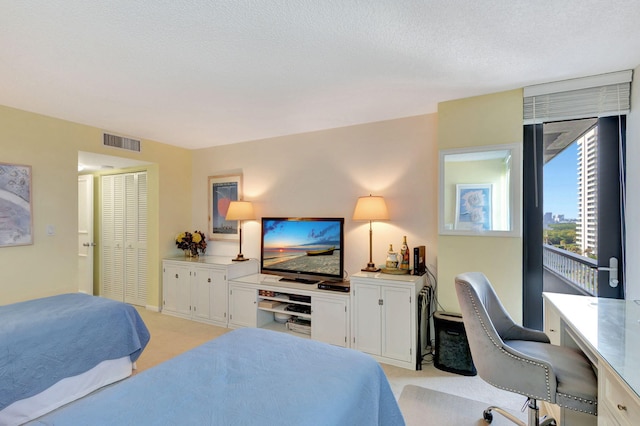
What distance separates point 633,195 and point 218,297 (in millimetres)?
4191

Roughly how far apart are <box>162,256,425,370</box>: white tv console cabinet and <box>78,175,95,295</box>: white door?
172 centimetres

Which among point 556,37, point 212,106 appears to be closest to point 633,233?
point 556,37

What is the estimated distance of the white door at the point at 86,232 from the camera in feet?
16.5

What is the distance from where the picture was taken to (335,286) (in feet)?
10.5

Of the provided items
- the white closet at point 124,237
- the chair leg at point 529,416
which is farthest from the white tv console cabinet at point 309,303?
the chair leg at point 529,416

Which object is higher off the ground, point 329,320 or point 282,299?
point 282,299

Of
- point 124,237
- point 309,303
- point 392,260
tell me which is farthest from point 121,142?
point 392,260

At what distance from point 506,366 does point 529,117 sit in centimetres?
204

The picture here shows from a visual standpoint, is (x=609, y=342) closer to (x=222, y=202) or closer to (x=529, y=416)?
(x=529, y=416)

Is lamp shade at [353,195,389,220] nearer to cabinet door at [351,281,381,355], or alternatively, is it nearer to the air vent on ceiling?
cabinet door at [351,281,381,355]

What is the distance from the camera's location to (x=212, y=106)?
9.87ft

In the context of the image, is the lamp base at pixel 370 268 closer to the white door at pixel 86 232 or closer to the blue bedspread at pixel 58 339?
the blue bedspread at pixel 58 339

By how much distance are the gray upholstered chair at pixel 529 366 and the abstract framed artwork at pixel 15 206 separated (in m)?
4.06

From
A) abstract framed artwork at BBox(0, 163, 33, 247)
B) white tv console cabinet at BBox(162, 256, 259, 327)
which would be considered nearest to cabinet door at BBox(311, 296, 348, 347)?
white tv console cabinet at BBox(162, 256, 259, 327)
